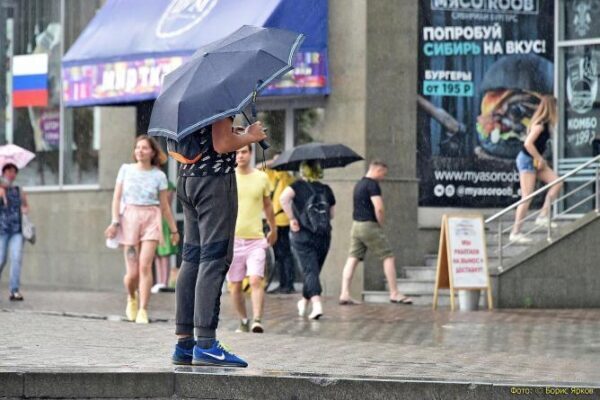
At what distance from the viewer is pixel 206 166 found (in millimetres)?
9211

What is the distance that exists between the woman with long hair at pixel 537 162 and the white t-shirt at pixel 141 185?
18.7 feet

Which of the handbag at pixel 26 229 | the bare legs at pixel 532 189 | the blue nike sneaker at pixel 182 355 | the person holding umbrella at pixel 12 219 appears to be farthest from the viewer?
the bare legs at pixel 532 189

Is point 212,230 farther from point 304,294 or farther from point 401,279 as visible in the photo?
point 401,279

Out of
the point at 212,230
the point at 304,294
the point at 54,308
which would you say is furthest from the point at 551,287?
the point at 212,230

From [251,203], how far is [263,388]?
212 inches

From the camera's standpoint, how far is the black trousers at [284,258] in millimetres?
20531

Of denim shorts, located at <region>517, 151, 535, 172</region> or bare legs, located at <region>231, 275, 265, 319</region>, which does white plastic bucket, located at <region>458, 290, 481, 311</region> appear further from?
bare legs, located at <region>231, 275, 265, 319</region>

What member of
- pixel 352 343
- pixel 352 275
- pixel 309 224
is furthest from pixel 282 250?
pixel 352 343

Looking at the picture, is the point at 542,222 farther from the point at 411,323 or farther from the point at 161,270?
the point at 161,270

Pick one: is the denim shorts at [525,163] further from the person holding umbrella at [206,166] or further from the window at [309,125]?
the person holding umbrella at [206,166]

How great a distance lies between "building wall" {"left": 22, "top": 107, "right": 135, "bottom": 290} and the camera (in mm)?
23172

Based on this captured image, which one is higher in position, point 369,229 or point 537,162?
point 537,162

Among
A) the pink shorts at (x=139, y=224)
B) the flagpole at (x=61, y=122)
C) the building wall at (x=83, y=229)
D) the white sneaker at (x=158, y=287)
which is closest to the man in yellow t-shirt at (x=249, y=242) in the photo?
the pink shorts at (x=139, y=224)

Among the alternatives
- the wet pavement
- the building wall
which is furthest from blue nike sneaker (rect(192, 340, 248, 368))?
the building wall
